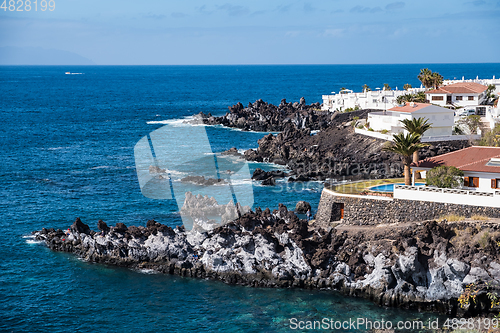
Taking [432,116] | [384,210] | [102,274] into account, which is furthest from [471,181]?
[102,274]

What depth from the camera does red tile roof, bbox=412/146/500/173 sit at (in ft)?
135

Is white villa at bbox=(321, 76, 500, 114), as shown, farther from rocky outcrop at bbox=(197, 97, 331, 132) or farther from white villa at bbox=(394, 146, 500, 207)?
white villa at bbox=(394, 146, 500, 207)

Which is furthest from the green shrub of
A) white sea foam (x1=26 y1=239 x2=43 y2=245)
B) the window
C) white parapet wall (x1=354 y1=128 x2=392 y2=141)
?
white sea foam (x1=26 y1=239 x2=43 y2=245)

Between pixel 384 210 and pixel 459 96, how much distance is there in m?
45.0

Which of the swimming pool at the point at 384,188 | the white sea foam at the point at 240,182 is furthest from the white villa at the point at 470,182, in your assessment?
the white sea foam at the point at 240,182

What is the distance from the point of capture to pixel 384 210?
4125 cm

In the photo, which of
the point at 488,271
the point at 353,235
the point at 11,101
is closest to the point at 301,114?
the point at 353,235

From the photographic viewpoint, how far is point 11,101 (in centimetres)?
18250

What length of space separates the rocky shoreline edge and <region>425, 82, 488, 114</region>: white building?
148 feet

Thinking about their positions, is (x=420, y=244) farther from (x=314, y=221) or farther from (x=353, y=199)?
(x=314, y=221)

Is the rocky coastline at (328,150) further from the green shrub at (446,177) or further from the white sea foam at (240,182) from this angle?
the green shrub at (446,177)

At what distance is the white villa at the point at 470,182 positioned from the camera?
38281mm

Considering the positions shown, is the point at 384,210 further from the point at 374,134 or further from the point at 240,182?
the point at 374,134

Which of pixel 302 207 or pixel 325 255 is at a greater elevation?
pixel 302 207
